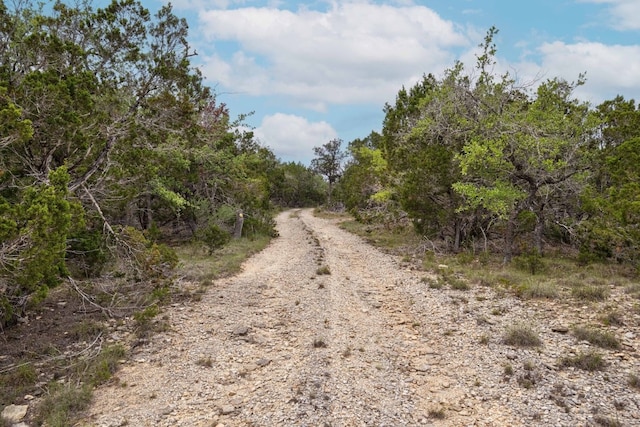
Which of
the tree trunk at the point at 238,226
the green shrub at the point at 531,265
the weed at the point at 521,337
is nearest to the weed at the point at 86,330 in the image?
the weed at the point at 521,337

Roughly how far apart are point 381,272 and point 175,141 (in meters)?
8.59

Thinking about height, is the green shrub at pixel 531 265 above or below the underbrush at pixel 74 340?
above

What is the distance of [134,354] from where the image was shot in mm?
7789

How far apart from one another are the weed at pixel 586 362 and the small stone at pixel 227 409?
530 centimetres

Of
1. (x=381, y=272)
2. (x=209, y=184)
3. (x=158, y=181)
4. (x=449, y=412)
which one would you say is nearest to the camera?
(x=449, y=412)

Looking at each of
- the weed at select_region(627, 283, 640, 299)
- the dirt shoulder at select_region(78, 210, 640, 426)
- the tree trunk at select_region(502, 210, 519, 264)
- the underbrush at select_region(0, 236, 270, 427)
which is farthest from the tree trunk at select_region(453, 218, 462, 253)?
the underbrush at select_region(0, 236, 270, 427)

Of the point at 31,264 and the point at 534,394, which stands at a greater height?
the point at 31,264

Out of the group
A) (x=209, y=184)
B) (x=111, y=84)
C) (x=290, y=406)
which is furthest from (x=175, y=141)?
(x=290, y=406)

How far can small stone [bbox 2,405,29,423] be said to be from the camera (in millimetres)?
5591

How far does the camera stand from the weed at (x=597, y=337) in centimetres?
739

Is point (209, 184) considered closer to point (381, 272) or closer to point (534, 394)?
point (381, 272)

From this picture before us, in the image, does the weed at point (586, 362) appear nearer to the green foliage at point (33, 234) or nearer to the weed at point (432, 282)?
the weed at point (432, 282)

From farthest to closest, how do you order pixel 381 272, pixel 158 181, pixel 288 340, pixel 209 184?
pixel 209 184
pixel 158 181
pixel 381 272
pixel 288 340

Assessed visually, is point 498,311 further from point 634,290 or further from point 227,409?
point 227,409
